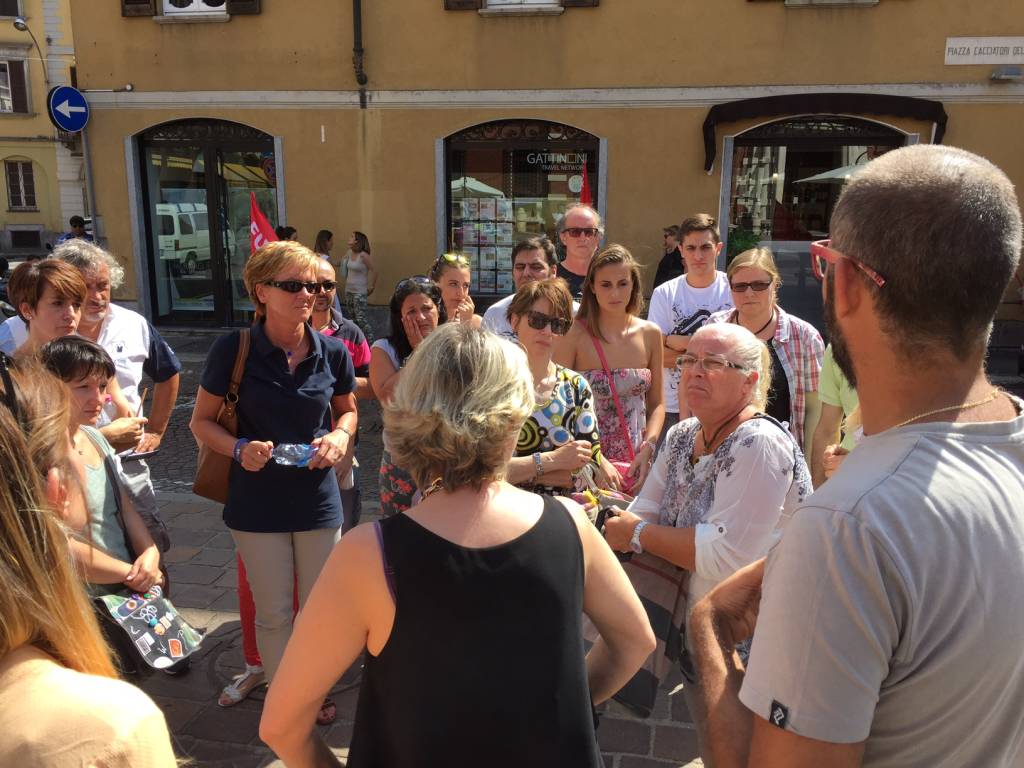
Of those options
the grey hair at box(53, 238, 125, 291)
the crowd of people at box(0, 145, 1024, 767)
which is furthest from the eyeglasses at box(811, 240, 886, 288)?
the grey hair at box(53, 238, 125, 291)

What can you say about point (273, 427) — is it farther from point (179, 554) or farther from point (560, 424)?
point (179, 554)

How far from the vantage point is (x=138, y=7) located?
40.1 feet

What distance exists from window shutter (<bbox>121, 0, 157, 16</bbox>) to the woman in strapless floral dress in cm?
1148

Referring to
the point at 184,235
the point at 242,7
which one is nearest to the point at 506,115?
the point at 242,7

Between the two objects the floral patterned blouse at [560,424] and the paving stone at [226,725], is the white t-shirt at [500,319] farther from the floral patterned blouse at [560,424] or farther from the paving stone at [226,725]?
the paving stone at [226,725]

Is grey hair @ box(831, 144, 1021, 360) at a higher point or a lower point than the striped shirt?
higher

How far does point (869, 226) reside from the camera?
1.13m

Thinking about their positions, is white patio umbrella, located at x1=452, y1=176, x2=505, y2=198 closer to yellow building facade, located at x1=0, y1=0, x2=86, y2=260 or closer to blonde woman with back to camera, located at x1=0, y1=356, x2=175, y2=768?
blonde woman with back to camera, located at x1=0, y1=356, x2=175, y2=768

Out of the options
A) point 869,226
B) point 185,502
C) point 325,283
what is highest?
point 869,226

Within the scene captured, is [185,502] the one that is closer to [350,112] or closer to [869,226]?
[869,226]

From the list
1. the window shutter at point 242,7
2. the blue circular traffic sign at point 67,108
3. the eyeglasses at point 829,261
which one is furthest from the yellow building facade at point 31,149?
the eyeglasses at point 829,261

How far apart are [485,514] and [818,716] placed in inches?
28.4

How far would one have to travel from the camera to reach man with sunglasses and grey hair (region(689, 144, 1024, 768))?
3.40ft

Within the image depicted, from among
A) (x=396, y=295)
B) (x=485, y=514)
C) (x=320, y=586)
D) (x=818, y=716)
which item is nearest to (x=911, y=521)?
(x=818, y=716)
